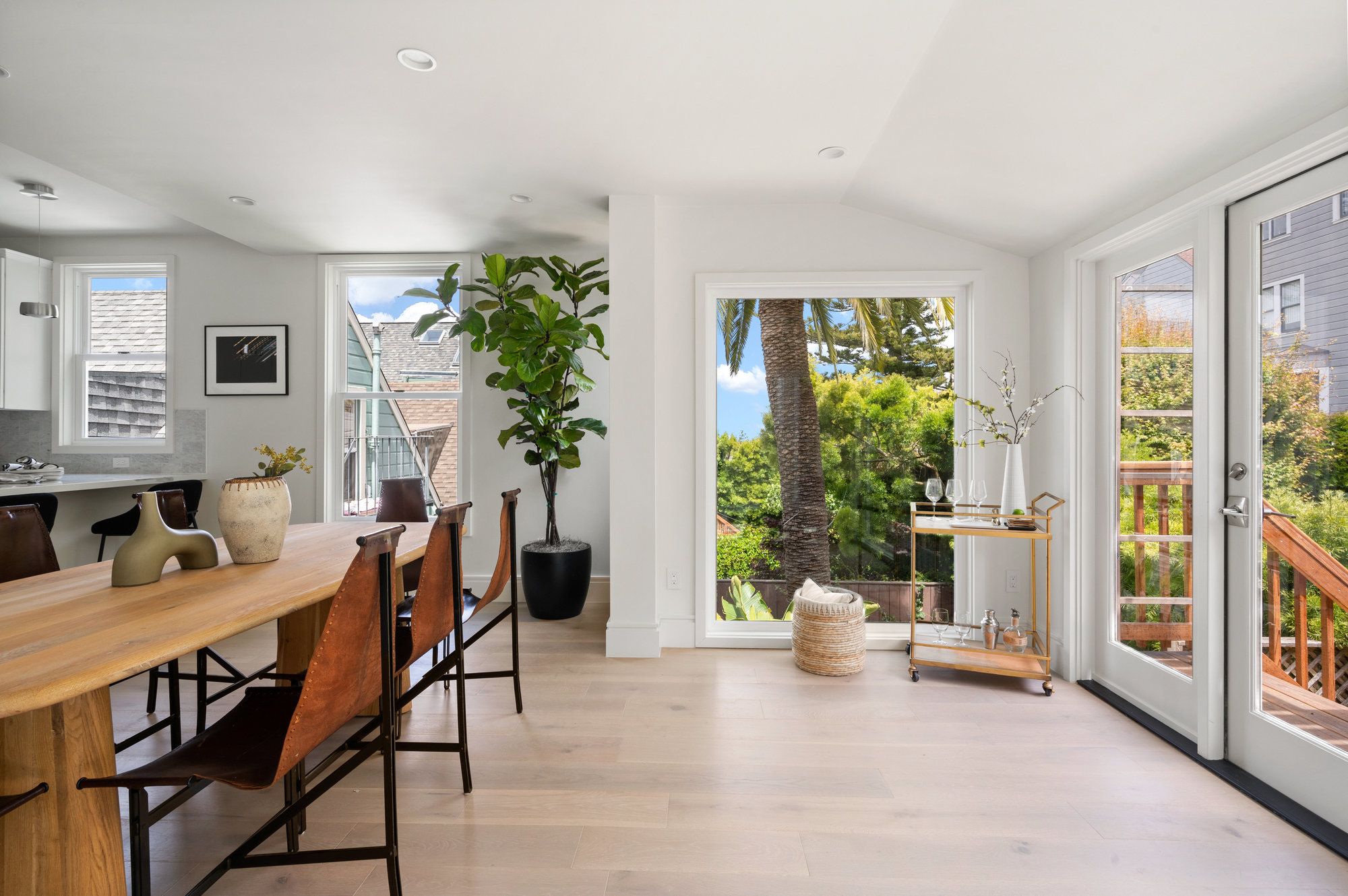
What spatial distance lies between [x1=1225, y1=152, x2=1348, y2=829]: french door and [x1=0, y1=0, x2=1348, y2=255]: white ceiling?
1.09 ft

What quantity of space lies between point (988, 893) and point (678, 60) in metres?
2.67

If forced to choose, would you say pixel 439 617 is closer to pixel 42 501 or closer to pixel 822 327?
pixel 822 327

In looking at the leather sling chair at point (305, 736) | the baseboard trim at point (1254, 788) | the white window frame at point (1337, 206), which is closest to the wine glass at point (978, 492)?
the baseboard trim at point (1254, 788)

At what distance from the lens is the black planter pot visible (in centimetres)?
377

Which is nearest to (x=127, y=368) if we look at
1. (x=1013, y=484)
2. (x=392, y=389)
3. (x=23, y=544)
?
(x=392, y=389)

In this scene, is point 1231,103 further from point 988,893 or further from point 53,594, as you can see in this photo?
point 53,594

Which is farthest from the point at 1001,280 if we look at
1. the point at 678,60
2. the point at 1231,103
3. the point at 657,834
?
the point at 657,834

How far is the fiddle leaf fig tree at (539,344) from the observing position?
348 centimetres

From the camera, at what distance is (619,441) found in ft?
10.7

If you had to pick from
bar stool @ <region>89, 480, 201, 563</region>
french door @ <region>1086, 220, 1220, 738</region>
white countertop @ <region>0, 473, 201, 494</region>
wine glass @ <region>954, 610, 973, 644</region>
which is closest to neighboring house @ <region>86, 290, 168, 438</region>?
white countertop @ <region>0, 473, 201, 494</region>

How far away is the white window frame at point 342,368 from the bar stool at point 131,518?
2.56ft

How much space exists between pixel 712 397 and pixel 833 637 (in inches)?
57.1

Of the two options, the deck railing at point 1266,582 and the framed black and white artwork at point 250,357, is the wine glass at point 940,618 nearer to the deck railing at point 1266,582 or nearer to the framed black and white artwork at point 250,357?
the deck railing at point 1266,582

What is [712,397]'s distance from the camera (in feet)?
11.3
